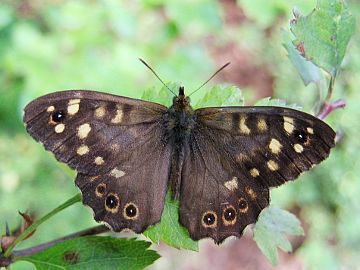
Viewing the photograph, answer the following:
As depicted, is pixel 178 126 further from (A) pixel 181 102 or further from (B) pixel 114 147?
(B) pixel 114 147

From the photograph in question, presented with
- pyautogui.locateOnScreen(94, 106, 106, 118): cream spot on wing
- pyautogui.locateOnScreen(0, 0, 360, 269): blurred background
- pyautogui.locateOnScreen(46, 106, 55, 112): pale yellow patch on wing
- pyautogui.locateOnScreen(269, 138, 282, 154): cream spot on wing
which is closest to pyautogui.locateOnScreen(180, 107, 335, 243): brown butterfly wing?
pyautogui.locateOnScreen(269, 138, 282, 154): cream spot on wing

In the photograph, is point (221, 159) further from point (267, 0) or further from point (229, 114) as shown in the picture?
point (267, 0)

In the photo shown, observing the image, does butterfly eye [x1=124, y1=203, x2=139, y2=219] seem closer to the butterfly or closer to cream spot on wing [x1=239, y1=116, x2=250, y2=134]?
the butterfly

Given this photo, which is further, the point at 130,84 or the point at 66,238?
the point at 130,84

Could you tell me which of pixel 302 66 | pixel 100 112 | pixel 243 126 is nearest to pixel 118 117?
pixel 100 112

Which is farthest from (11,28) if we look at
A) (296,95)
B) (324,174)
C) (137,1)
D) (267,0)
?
(324,174)

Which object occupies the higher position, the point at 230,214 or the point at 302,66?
the point at 302,66
